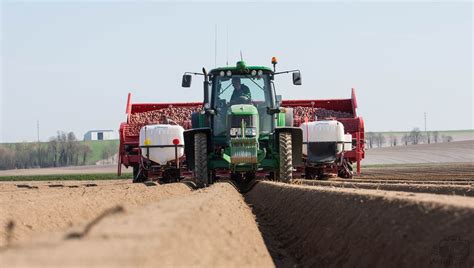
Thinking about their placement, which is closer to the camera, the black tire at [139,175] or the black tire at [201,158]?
the black tire at [201,158]

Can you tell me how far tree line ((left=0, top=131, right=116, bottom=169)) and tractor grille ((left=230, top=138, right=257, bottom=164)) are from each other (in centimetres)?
9237

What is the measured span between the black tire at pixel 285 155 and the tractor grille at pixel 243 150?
706 millimetres

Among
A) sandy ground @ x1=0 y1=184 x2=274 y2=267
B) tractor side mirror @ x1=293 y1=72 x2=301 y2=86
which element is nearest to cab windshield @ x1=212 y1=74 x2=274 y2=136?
tractor side mirror @ x1=293 y1=72 x2=301 y2=86

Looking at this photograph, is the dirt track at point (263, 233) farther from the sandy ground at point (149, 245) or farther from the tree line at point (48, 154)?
the tree line at point (48, 154)

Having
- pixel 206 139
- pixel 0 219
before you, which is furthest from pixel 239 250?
pixel 206 139

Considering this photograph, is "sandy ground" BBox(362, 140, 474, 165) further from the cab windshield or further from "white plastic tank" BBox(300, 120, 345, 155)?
the cab windshield

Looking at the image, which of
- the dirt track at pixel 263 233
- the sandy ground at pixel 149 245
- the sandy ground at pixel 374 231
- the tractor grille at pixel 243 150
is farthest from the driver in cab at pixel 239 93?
the sandy ground at pixel 149 245

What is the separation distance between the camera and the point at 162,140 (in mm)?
19969

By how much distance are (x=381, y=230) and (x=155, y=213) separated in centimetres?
205

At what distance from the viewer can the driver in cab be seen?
17484 millimetres

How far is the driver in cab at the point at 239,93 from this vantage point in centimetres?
1748

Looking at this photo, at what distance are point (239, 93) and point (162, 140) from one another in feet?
11.0

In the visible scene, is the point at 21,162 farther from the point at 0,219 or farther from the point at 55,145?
the point at 0,219

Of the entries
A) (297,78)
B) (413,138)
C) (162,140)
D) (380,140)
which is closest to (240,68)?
(297,78)
